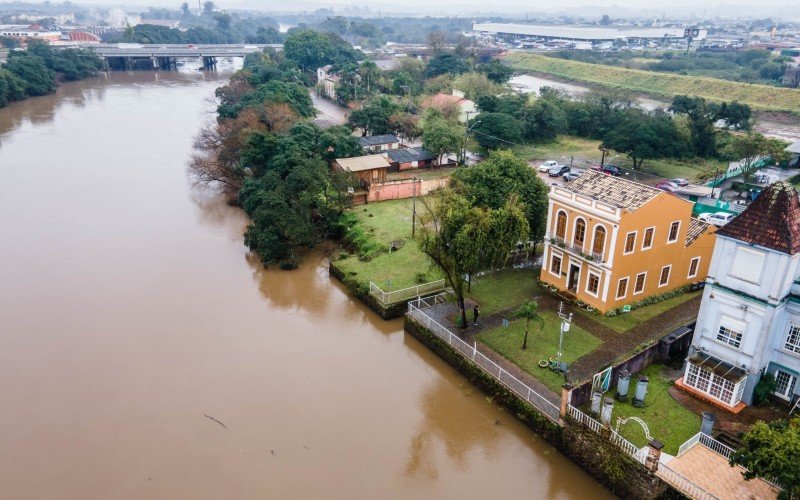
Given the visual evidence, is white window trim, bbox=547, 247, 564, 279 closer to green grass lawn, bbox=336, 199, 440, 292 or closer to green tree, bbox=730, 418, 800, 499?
green grass lawn, bbox=336, 199, 440, 292

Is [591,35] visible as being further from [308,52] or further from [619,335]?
[619,335]

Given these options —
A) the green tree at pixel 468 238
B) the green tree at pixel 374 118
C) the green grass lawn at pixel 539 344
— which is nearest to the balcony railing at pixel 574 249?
the green tree at pixel 468 238

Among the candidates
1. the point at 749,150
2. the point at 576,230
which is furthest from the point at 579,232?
the point at 749,150

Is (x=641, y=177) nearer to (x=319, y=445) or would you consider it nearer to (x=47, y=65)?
(x=319, y=445)

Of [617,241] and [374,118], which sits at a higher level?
[617,241]

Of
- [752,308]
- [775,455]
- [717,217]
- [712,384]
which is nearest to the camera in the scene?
[775,455]

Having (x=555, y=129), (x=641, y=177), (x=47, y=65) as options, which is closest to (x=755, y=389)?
(x=641, y=177)

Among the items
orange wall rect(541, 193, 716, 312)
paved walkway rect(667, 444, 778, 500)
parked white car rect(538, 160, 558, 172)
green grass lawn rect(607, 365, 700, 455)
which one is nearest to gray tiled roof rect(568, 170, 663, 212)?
orange wall rect(541, 193, 716, 312)
